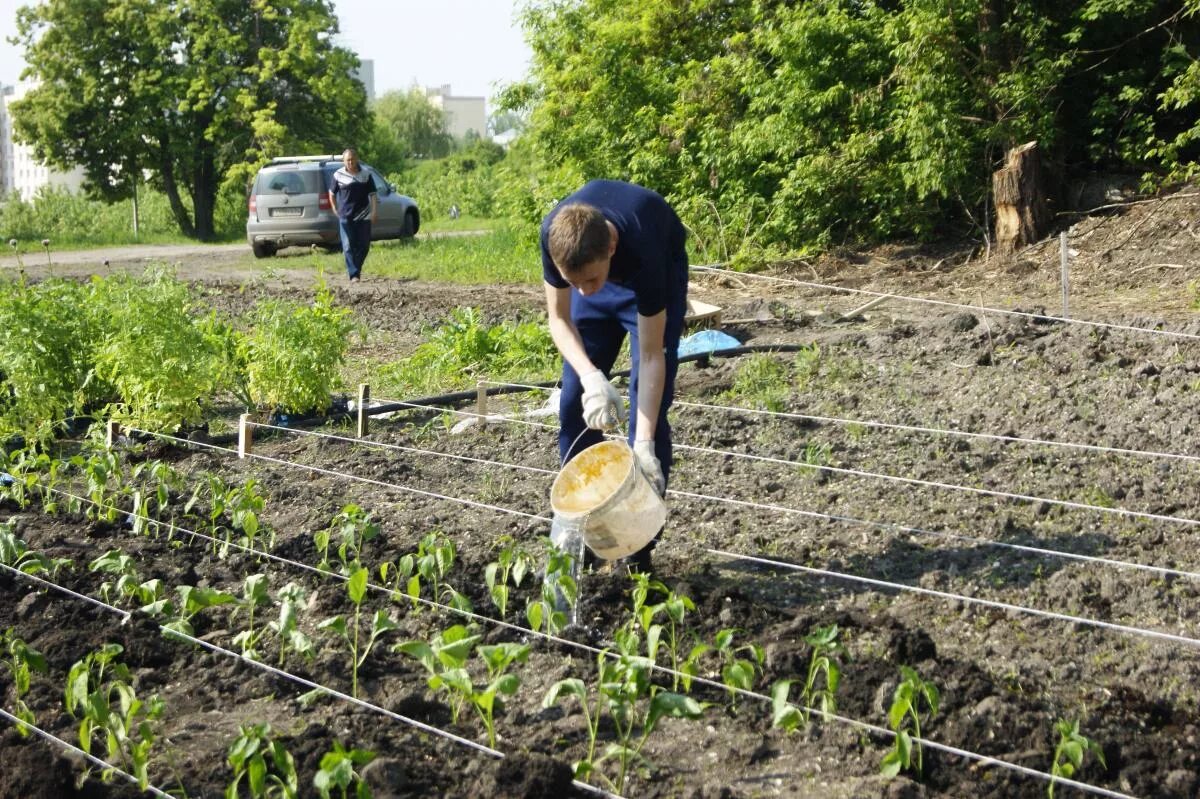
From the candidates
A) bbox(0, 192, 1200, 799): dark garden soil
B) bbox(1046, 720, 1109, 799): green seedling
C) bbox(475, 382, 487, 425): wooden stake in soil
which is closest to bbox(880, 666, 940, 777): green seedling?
bbox(0, 192, 1200, 799): dark garden soil

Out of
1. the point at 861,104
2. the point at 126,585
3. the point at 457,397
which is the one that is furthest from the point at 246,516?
the point at 861,104

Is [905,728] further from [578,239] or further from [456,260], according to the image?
[456,260]

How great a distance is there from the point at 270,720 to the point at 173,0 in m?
26.7

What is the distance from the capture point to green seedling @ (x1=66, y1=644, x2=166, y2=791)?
9.77 feet

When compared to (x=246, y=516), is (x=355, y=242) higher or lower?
higher

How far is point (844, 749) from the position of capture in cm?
323

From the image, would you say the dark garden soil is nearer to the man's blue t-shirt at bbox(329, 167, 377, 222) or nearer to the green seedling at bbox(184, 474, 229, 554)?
the green seedling at bbox(184, 474, 229, 554)

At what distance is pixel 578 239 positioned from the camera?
137 inches

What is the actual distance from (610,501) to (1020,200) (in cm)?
885

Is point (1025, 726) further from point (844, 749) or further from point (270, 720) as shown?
point (270, 720)

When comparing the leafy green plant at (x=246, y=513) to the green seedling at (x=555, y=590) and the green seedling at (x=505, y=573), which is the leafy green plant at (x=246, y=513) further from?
the green seedling at (x=555, y=590)

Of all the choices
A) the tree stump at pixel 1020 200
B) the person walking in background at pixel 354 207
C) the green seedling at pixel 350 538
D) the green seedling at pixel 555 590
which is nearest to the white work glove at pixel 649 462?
the green seedling at pixel 555 590

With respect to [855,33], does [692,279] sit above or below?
below

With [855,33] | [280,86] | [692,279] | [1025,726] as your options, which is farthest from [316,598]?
[280,86]
